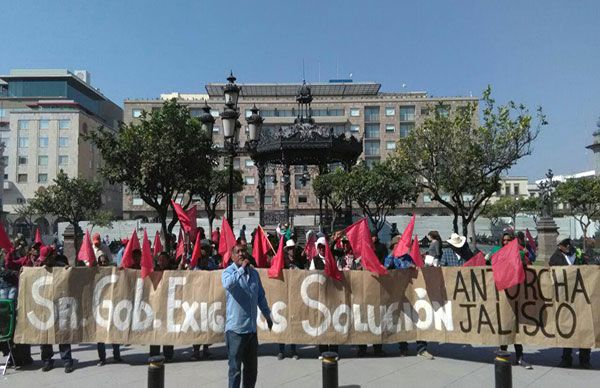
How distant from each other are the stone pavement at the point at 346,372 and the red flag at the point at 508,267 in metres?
1.22

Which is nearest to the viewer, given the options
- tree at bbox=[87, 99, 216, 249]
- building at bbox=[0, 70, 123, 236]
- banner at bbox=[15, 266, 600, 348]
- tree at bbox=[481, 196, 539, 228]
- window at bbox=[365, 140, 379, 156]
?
banner at bbox=[15, 266, 600, 348]

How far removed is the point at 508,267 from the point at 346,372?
2.68m

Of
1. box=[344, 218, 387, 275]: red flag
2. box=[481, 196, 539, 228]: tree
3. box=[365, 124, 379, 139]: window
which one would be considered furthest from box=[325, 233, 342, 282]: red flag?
box=[365, 124, 379, 139]: window

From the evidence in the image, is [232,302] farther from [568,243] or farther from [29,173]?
[29,173]

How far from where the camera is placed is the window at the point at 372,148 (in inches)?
3049

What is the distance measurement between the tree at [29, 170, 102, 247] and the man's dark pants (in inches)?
2154

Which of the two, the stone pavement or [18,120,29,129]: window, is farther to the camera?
[18,120,29,129]: window

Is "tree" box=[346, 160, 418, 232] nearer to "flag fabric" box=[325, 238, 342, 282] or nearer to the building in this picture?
"flag fabric" box=[325, 238, 342, 282]

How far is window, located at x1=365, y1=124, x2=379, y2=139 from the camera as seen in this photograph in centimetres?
7769

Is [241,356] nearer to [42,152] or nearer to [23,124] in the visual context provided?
[42,152]

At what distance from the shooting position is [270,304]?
7688mm

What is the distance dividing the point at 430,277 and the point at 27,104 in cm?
10172

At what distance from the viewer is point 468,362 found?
741cm

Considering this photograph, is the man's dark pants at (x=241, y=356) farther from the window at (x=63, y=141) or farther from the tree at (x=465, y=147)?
the window at (x=63, y=141)
